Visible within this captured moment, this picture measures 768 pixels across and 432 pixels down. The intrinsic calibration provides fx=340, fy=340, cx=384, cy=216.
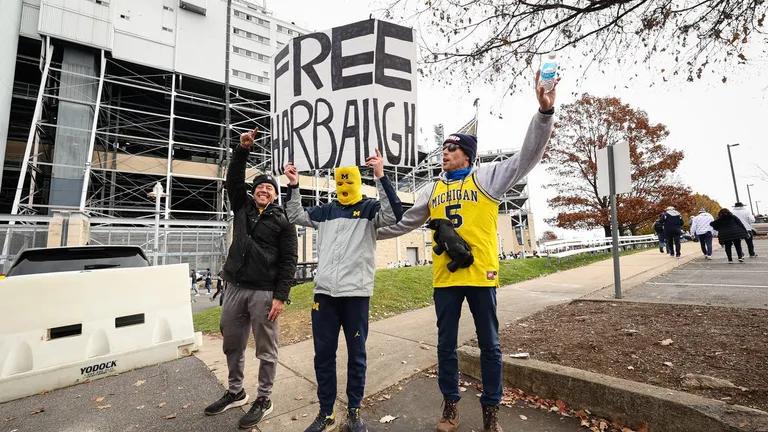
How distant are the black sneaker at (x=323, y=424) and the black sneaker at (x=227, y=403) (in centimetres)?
90

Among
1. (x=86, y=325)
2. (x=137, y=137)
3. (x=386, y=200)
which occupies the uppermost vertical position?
(x=137, y=137)

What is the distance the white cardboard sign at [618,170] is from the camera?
225 inches

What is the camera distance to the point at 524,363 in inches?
114

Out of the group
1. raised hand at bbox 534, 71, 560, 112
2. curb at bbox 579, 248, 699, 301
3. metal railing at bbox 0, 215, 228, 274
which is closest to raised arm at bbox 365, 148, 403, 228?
raised hand at bbox 534, 71, 560, 112

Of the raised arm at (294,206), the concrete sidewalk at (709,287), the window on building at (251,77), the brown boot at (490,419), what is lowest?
the brown boot at (490,419)

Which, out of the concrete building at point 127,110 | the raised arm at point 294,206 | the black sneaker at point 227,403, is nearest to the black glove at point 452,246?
the raised arm at point 294,206

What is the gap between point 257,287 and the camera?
2943mm

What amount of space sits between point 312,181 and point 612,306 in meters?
28.9

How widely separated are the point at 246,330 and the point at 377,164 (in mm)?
1871

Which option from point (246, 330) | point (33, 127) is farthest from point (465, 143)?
point (33, 127)

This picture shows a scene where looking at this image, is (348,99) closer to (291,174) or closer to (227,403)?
(291,174)

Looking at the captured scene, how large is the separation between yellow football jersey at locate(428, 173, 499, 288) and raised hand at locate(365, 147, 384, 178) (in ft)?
1.72

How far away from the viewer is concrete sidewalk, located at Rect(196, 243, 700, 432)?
2846 mm

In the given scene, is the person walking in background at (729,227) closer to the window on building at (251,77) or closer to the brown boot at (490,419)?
the brown boot at (490,419)
